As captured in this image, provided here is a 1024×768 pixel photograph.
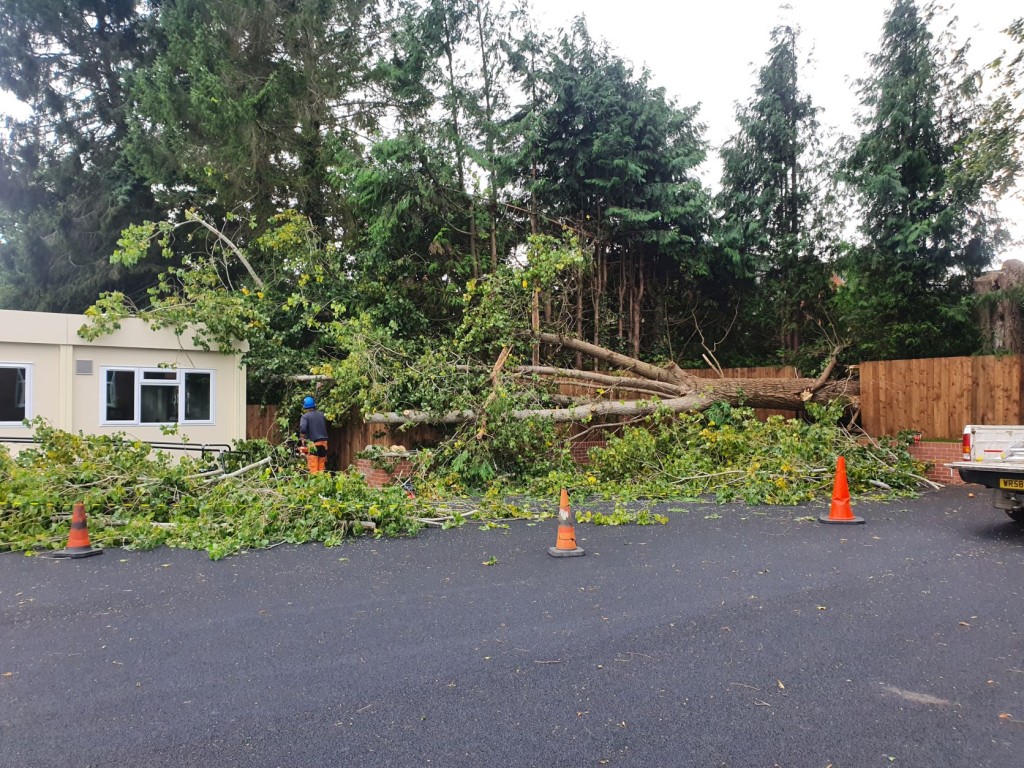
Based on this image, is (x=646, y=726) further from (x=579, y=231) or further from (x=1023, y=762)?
(x=579, y=231)

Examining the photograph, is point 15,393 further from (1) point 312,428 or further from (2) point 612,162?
(2) point 612,162

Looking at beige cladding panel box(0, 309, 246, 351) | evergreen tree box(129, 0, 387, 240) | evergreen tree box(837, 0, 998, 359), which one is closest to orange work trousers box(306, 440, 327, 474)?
beige cladding panel box(0, 309, 246, 351)

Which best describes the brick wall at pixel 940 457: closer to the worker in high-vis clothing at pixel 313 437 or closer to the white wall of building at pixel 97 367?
the worker in high-vis clothing at pixel 313 437

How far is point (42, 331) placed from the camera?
1198cm

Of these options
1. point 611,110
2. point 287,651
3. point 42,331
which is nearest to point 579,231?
point 611,110

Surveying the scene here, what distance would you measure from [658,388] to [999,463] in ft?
22.7

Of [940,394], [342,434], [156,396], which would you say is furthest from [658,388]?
[156,396]

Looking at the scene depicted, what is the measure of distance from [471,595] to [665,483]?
19.2 ft

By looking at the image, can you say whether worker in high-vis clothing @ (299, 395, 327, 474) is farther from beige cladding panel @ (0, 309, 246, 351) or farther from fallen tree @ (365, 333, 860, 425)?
beige cladding panel @ (0, 309, 246, 351)

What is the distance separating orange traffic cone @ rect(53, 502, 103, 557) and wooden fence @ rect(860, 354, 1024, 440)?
1301cm

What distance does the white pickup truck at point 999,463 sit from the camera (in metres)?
7.29

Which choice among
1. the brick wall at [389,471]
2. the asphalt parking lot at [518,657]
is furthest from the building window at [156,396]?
the asphalt parking lot at [518,657]

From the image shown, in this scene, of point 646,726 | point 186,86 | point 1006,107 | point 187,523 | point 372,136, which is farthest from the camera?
point 186,86

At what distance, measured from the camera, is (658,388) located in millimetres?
13898
